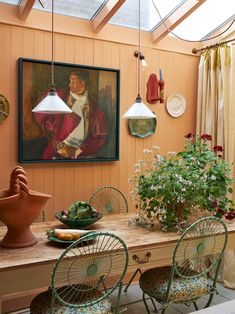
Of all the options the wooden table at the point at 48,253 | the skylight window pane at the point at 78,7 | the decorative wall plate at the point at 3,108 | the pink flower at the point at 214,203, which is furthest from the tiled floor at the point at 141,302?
the skylight window pane at the point at 78,7

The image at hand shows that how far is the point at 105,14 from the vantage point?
3172 mm

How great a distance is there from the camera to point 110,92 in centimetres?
347

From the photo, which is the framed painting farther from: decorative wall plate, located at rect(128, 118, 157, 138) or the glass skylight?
the glass skylight

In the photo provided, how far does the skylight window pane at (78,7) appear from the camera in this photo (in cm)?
→ 316

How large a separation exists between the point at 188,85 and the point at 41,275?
2775mm

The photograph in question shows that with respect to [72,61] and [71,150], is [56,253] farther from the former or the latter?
[72,61]

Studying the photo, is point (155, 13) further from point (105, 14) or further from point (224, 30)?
point (224, 30)

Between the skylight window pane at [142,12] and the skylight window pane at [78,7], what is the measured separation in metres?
0.23

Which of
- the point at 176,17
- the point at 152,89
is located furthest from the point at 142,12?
the point at 152,89

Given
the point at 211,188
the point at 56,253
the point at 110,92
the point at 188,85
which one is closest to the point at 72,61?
the point at 110,92

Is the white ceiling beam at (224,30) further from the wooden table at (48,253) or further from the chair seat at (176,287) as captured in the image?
the chair seat at (176,287)

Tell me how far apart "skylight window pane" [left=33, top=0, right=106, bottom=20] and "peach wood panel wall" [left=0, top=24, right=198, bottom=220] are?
21 centimetres

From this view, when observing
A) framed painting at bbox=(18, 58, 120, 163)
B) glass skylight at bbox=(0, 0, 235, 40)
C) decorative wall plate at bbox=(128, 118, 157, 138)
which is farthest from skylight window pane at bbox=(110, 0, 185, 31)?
decorative wall plate at bbox=(128, 118, 157, 138)

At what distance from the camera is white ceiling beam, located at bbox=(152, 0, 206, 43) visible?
323 cm
